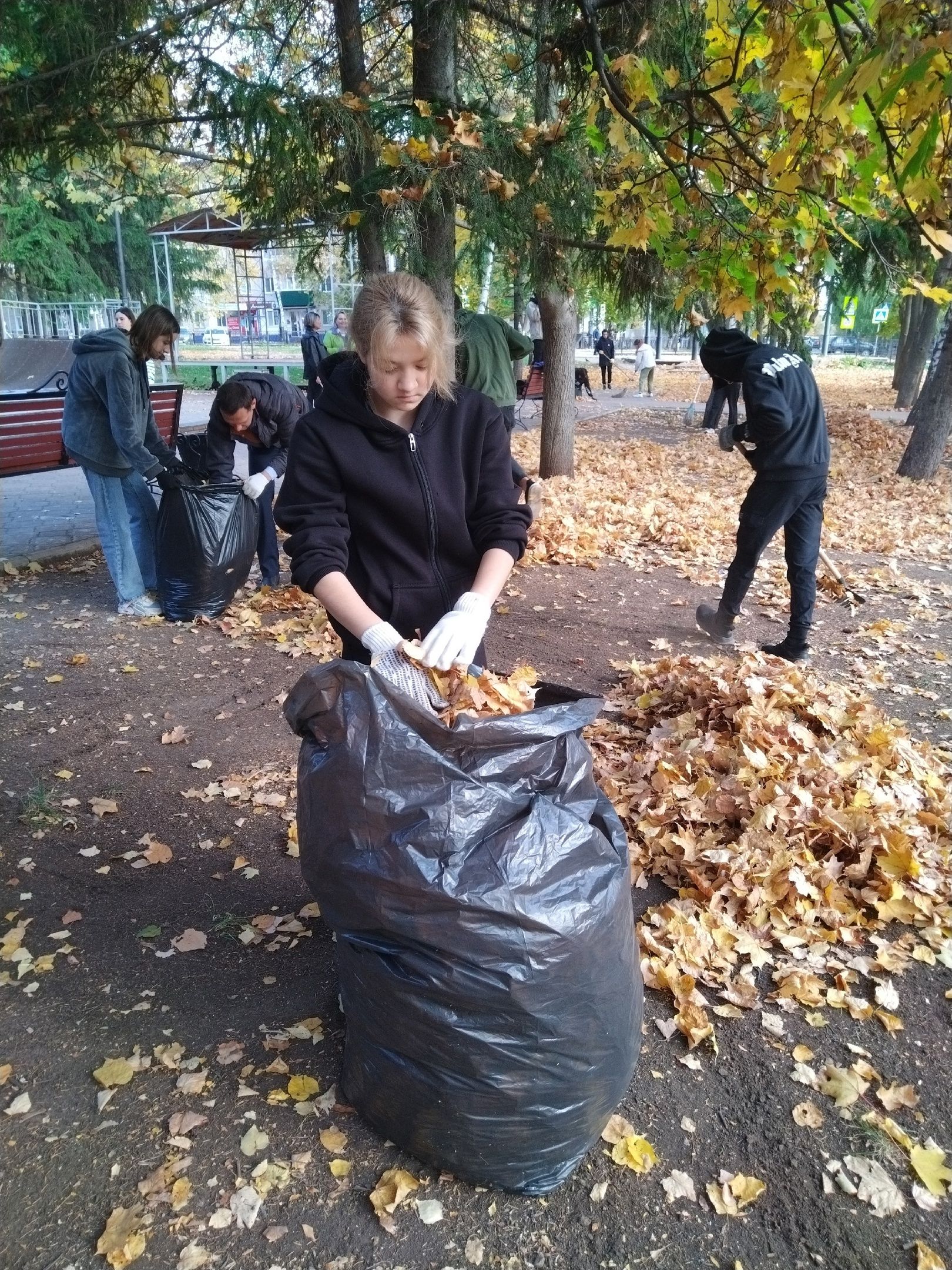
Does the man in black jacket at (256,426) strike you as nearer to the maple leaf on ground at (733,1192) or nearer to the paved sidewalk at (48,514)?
the paved sidewalk at (48,514)

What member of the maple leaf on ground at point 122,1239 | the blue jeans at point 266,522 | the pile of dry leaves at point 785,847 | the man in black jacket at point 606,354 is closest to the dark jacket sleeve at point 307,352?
the blue jeans at point 266,522

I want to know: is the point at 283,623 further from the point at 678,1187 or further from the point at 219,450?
the point at 678,1187

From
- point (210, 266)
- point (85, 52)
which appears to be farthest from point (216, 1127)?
point (210, 266)

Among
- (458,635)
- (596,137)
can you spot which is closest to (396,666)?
(458,635)

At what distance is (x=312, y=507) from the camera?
6.54 feet

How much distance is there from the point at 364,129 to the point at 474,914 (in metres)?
4.61

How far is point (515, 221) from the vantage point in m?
4.73

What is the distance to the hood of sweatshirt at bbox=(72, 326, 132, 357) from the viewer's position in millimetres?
4957

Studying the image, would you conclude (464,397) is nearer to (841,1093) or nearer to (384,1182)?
(384,1182)

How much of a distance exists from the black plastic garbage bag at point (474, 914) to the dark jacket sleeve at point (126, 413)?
3.86 metres

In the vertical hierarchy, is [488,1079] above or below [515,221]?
below

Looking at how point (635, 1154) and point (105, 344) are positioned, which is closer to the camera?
point (635, 1154)

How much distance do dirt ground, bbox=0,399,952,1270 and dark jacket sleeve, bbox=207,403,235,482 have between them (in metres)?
2.28

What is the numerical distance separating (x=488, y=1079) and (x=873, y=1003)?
1.27 m
